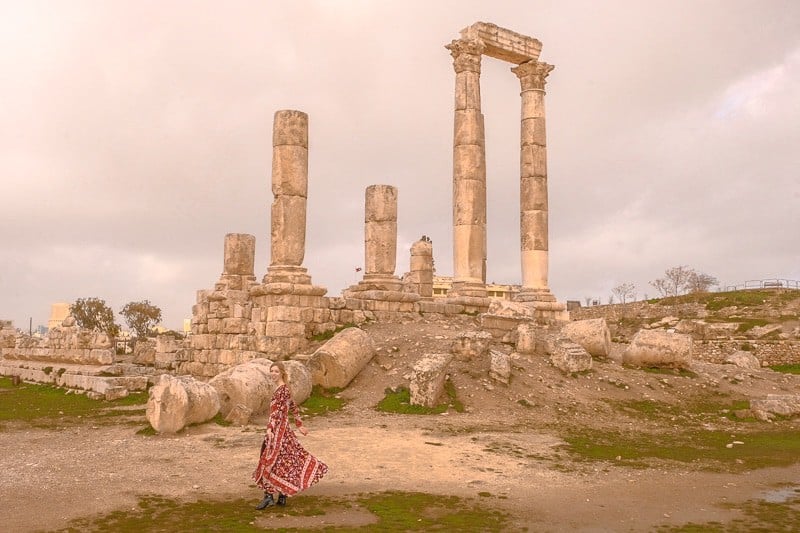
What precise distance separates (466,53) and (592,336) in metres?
10.6

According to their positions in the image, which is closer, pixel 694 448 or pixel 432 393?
pixel 694 448

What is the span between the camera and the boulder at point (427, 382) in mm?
12992

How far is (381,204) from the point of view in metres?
21.0

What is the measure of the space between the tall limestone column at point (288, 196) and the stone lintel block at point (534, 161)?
9146 millimetres

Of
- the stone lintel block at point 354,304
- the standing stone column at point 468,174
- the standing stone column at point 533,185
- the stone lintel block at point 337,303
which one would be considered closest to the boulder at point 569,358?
the stone lintel block at point 354,304

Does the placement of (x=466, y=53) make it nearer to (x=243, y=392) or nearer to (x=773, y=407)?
(x=773, y=407)

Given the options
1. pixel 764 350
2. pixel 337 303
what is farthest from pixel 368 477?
pixel 764 350

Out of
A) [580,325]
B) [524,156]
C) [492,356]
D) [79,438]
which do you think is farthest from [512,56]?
[79,438]

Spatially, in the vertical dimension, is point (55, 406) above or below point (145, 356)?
below

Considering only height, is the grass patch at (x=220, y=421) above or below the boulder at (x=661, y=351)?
below

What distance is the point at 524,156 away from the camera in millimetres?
24734

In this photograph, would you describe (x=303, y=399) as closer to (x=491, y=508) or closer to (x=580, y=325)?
(x=491, y=508)

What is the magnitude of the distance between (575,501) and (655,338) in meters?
10.7

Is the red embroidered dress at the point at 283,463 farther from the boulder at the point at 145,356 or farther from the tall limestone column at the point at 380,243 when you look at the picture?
the boulder at the point at 145,356
